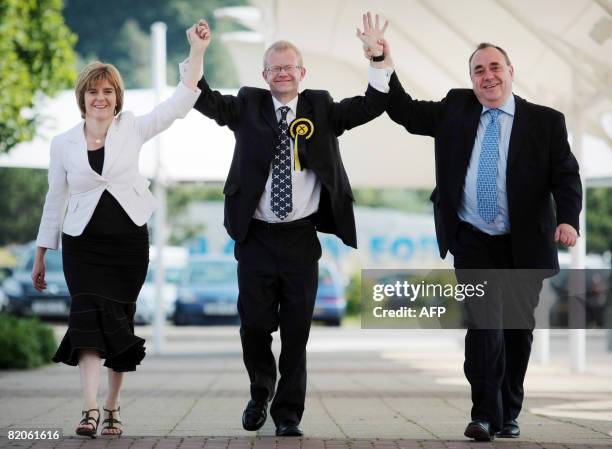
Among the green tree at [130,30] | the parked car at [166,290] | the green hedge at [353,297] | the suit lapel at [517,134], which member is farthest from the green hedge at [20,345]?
the green tree at [130,30]

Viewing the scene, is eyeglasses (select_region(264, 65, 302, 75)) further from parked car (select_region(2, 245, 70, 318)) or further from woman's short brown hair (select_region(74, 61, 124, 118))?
parked car (select_region(2, 245, 70, 318))

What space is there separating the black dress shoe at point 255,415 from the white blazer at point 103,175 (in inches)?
43.0

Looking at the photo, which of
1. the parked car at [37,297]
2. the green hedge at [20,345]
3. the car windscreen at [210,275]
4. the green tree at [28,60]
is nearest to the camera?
the green tree at [28,60]

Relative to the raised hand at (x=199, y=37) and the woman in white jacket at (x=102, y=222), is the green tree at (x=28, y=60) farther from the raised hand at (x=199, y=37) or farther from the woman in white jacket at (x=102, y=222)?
the raised hand at (x=199, y=37)

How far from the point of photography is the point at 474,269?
700 cm


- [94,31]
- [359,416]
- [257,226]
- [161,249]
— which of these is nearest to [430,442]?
[257,226]

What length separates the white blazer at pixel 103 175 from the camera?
7.08 m

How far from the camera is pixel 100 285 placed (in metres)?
7.06

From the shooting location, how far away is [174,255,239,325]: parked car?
29141 millimetres

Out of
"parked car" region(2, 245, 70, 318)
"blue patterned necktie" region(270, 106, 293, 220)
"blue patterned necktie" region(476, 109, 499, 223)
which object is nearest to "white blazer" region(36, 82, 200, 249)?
"blue patterned necktie" region(270, 106, 293, 220)

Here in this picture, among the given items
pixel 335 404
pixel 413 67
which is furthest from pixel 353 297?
pixel 335 404

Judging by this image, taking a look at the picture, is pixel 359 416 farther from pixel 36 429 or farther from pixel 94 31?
pixel 94 31

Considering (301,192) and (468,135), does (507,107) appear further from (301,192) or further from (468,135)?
(301,192)

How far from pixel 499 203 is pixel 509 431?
1.16 meters
